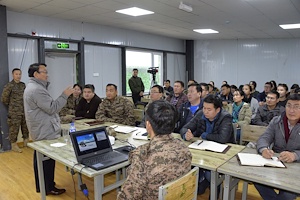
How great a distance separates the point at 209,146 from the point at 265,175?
0.64 meters

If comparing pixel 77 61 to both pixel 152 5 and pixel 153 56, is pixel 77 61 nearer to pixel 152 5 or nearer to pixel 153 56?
pixel 152 5

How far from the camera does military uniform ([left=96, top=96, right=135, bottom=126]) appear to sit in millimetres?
3848

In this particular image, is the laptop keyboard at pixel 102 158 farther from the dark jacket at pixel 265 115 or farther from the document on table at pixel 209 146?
the dark jacket at pixel 265 115

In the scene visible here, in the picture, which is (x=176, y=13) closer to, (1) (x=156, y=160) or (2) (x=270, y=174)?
(2) (x=270, y=174)

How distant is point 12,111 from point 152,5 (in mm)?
3148

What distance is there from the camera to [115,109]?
3854 mm

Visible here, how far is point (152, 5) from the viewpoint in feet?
15.1

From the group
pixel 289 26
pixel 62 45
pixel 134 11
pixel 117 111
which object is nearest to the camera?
pixel 117 111

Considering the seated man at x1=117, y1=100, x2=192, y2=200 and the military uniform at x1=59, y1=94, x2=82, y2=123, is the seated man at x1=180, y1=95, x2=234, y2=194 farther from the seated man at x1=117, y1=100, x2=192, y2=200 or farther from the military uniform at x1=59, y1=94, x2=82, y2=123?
the military uniform at x1=59, y1=94, x2=82, y2=123

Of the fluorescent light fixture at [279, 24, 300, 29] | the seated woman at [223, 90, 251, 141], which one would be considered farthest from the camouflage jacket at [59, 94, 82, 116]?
the fluorescent light fixture at [279, 24, 300, 29]

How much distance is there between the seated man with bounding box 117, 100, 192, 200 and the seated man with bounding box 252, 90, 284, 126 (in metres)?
2.66

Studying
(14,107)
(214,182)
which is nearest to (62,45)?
(14,107)

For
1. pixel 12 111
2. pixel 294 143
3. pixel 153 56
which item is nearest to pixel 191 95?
pixel 294 143

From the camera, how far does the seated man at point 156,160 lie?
1.36 meters
